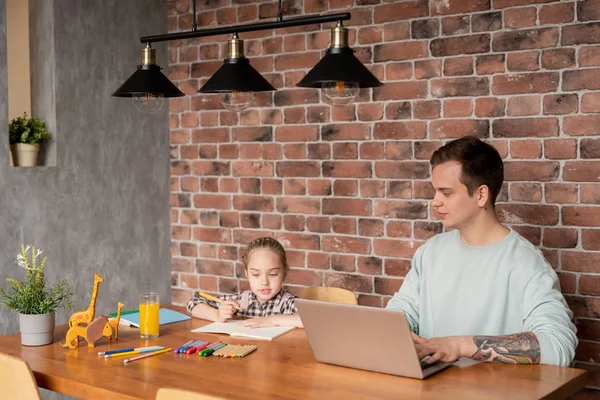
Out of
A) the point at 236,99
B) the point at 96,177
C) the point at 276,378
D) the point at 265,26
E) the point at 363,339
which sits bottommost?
the point at 276,378

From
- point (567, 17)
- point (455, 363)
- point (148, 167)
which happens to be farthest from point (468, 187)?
point (148, 167)

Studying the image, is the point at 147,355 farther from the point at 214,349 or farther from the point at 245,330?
the point at 245,330

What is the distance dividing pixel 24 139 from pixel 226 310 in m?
1.50

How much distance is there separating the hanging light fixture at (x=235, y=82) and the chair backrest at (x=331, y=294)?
873 mm

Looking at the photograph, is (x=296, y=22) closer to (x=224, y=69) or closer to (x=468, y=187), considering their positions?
(x=224, y=69)

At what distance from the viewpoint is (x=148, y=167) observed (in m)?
4.29

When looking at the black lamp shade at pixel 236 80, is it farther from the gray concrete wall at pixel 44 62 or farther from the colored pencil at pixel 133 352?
the gray concrete wall at pixel 44 62

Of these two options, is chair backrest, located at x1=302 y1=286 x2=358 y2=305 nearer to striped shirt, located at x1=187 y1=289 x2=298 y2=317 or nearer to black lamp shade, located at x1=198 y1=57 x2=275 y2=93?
striped shirt, located at x1=187 y1=289 x2=298 y2=317

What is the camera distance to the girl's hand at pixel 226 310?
2857 millimetres

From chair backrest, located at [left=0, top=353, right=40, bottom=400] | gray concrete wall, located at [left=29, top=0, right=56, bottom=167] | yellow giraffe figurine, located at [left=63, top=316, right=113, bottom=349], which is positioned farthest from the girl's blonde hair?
gray concrete wall, located at [left=29, top=0, right=56, bottom=167]

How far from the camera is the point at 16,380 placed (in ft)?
6.97

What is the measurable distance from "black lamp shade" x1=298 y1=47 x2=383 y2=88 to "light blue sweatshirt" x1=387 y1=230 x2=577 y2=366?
0.70 meters

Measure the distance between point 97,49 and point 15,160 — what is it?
2.30ft

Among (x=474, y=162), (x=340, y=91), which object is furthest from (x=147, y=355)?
(x=474, y=162)
